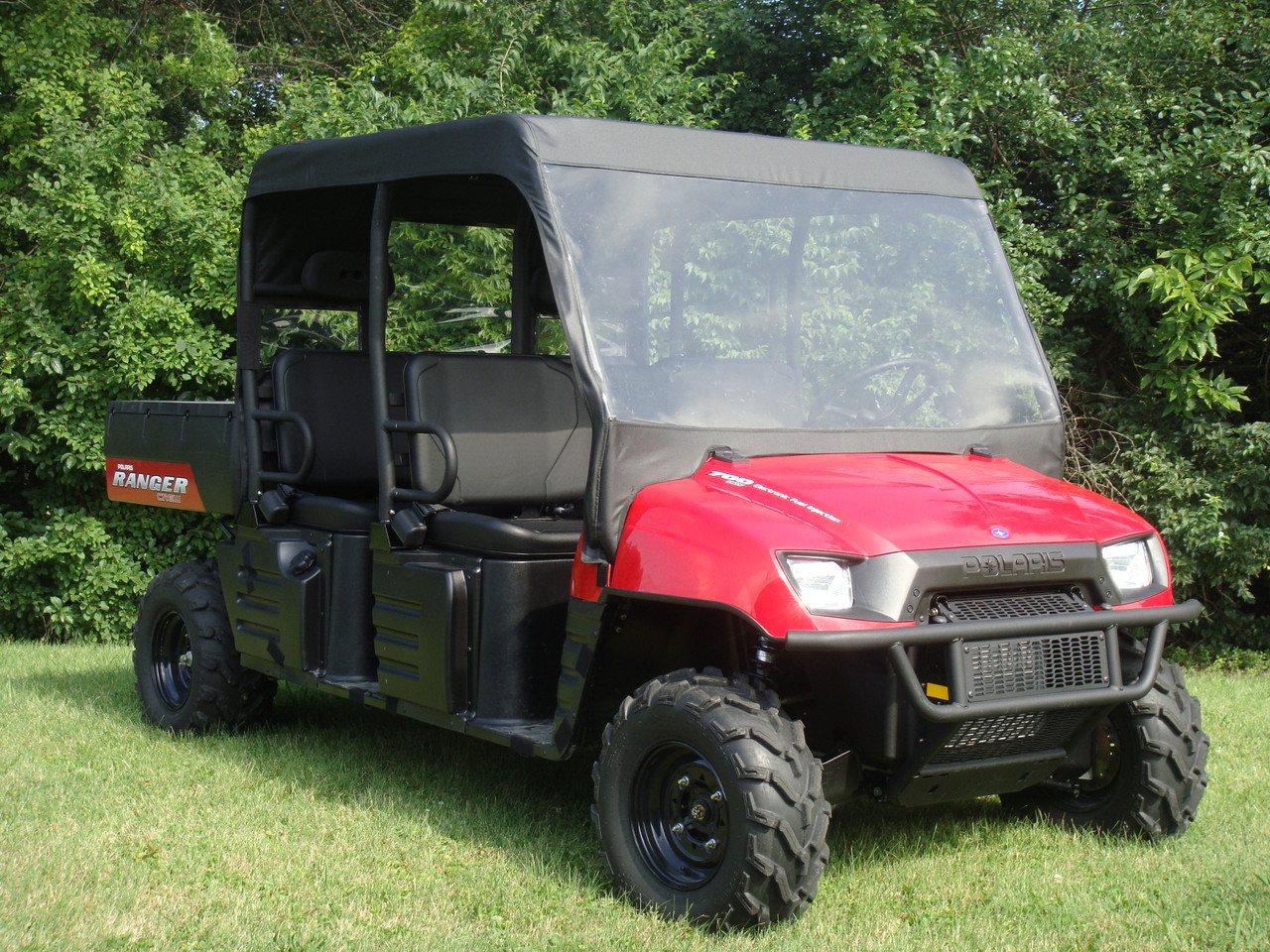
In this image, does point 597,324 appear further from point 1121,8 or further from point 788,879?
point 1121,8

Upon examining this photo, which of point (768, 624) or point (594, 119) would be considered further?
point (594, 119)

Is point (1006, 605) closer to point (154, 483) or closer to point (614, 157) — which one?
point (614, 157)

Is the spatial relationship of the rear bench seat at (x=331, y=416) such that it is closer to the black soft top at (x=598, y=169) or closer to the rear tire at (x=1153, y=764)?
the black soft top at (x=598, y=169)

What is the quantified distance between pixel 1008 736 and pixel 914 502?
27.5 inches

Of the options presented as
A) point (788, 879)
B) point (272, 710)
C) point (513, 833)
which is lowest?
point (272, 710)

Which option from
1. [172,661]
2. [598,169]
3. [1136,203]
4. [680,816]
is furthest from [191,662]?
[1136,203]

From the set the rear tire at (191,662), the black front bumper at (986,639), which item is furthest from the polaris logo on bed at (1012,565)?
the rear tire at (191,662)

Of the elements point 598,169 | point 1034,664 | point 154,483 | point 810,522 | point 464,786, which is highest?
point 598,169

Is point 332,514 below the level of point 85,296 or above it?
above

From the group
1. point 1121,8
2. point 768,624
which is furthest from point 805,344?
point 1121,8

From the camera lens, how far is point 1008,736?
3.87 metres

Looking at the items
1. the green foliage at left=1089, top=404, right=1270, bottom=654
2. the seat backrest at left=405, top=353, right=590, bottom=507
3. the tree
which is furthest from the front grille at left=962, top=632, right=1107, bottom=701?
the green foliage at left=1089, top=404, right=1270, bottom=654

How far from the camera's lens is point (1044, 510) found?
396 cm

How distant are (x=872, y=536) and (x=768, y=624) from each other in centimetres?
36
